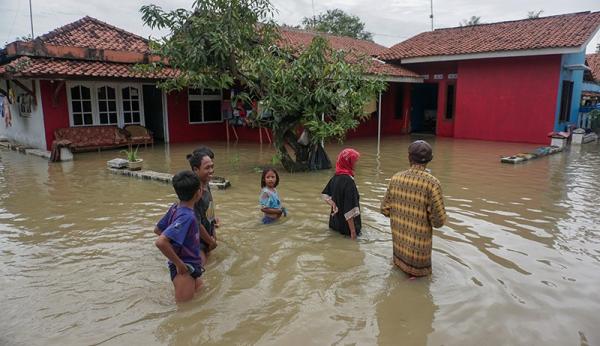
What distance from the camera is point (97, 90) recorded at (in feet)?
48.0

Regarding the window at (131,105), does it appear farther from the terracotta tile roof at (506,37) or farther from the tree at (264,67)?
the terracotta tile roof at (506,37)

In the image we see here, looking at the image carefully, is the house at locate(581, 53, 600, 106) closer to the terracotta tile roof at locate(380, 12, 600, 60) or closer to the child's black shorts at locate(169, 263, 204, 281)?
the terracotta tile roof at locate(380, 12, 600, 60)

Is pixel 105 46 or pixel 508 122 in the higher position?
pixel 105 46

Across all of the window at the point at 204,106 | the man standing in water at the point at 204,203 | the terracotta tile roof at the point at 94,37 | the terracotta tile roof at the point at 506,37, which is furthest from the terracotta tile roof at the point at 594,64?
the man standing in water at the point at 204,203

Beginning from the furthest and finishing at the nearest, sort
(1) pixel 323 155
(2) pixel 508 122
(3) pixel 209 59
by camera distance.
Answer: (2) pixel 508 122
(1) pixel 323 155
(3) pixel 209 59

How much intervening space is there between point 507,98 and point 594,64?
1189 centimetres

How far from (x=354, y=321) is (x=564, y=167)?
9509 millimetres

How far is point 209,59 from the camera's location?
9477mm

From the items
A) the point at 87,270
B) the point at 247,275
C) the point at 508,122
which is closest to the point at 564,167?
the point at 508,122

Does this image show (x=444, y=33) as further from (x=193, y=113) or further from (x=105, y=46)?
(x=105, y=46)

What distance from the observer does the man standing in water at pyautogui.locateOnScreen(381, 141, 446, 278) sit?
3.94 meters

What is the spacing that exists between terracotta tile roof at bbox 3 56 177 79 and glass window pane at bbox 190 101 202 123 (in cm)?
241

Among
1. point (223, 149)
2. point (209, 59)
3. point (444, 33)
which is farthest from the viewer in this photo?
point (444, 33)

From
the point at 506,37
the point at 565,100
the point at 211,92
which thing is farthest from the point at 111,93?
the point at 565,100
